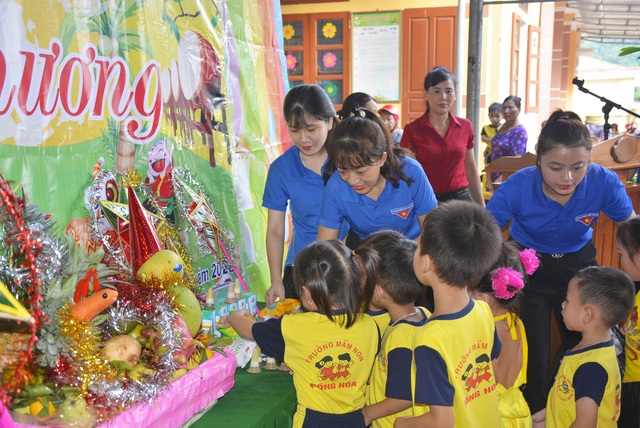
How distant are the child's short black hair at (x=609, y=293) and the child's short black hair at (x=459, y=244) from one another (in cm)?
55

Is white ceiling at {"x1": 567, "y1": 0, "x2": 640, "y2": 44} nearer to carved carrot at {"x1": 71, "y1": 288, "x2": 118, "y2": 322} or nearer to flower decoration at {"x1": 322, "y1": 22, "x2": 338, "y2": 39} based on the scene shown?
flower decoration at {"x1": 322, "y1": 22, "x2": 338, "y2": 39}

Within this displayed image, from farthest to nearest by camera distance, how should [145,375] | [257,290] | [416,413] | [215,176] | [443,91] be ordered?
1. [443,91]
2. [257,290]
3. [215,176]
4. [416,413]
5. [145,375]

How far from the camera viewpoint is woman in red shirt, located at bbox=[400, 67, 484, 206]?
3.45 m

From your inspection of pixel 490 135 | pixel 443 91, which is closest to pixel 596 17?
pixel 490 135

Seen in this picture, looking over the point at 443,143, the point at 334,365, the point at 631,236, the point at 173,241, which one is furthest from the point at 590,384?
the point at 443,143

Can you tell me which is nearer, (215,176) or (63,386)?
(63,386)

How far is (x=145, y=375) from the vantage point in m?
1.42

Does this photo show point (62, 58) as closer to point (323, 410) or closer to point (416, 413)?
point (323, 410)

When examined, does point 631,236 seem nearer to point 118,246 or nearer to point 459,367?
point 459,367

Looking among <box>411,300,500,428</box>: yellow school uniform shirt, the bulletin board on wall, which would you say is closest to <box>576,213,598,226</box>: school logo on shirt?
<box>411,300,500,428</box>: yellow school uniform shirt

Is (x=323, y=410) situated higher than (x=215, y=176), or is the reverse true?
(x=215, y=176)

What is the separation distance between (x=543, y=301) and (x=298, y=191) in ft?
3.47

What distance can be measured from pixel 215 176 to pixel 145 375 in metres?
1.33

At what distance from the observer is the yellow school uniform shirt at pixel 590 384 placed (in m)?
1.82
